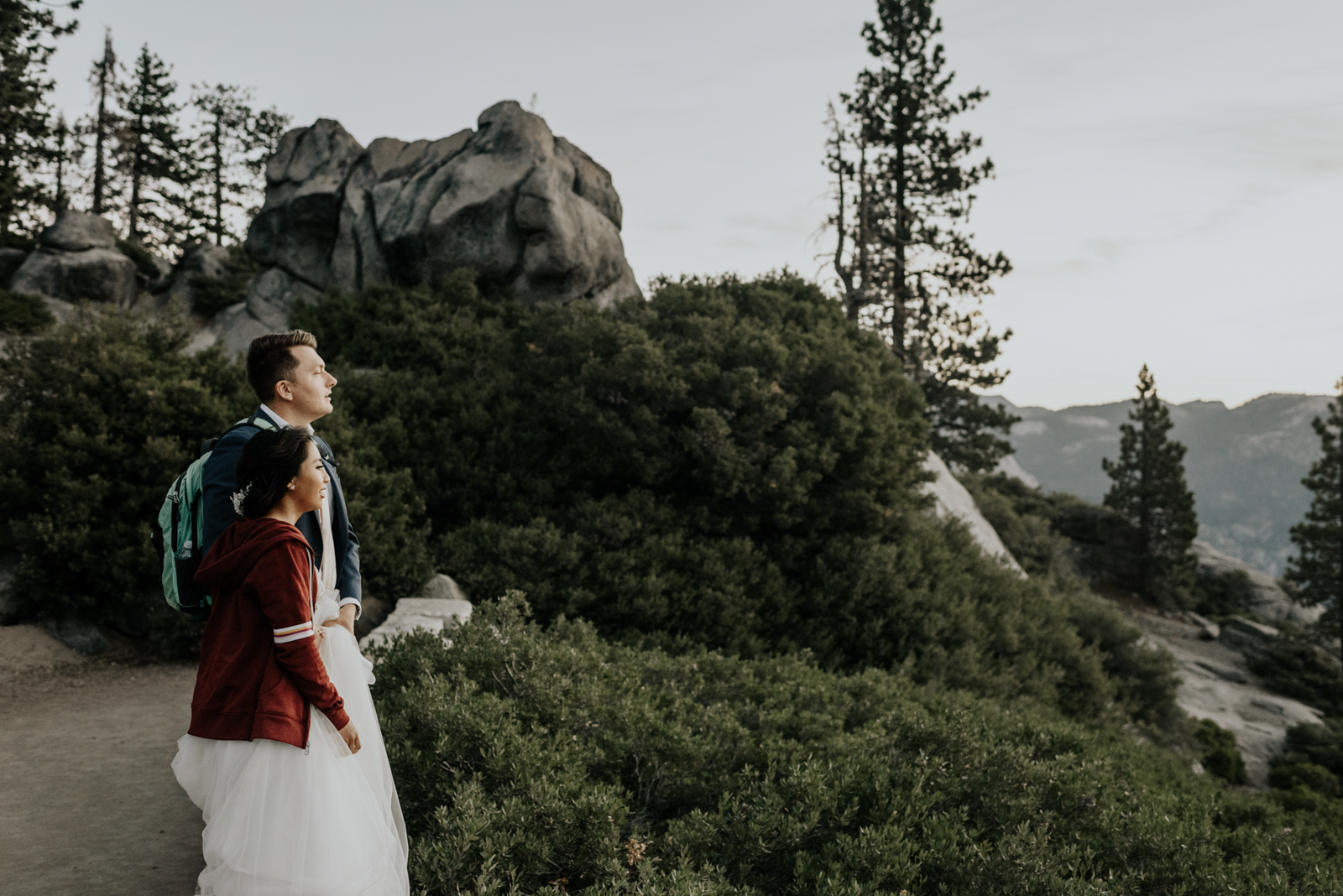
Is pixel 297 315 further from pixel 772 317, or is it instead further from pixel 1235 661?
pixel 1235 661

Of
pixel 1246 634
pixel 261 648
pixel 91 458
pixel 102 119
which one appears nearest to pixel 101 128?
pixel 102 119

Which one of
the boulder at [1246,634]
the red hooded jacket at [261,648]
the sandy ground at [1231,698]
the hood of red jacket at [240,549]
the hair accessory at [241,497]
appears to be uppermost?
the hair accessory at [241,497]

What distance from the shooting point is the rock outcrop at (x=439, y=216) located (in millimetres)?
18422

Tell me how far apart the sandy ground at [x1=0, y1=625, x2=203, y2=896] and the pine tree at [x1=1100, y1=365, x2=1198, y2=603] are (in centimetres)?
3335

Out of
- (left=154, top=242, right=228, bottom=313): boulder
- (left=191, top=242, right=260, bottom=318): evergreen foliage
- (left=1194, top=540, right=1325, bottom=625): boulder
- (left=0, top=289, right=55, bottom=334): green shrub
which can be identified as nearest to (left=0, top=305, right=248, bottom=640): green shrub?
(left=0, top=289, right=55, bottom=334): green shrub

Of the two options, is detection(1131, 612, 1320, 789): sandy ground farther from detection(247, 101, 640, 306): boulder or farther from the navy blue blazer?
the navy blue blazer

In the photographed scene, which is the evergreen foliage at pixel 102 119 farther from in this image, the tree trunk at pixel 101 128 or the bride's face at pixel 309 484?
the bride's face at pixel 309 484

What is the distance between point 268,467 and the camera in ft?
9.17

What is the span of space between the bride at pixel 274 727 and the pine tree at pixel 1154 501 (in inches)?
1347

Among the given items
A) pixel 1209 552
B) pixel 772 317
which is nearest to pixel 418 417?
pixel 772 317

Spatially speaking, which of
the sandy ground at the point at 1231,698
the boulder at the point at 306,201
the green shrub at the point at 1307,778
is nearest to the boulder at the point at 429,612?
the sandy ground at the point at 1231,698

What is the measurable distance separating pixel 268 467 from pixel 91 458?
777 centimetres

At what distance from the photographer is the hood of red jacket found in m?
2.72

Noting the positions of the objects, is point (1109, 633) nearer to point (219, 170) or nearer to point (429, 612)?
point (429, 612)
